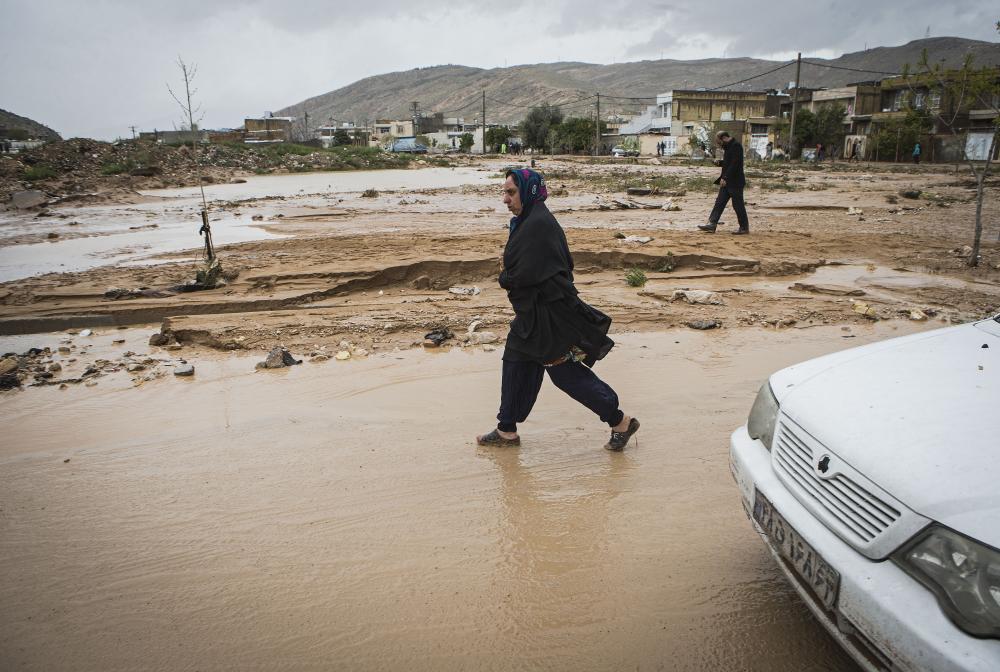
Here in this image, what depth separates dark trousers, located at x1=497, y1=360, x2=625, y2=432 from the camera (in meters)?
3.41

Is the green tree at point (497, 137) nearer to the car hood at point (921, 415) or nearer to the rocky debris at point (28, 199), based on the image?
the rocky debris at point (28, 199)

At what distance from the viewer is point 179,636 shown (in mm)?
2322

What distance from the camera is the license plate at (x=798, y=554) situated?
5.75 feet

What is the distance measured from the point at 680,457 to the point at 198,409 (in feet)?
10.8

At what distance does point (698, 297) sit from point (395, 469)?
4.40m

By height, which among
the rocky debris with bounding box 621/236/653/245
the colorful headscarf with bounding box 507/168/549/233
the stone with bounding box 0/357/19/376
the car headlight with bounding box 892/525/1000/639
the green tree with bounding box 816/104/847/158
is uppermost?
the green tree with bounding box 816/104/847/158

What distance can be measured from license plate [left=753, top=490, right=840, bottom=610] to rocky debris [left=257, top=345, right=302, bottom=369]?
4.05m

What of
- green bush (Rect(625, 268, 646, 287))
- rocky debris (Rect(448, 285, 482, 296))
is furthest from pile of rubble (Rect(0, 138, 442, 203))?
green bush (Rect(625, 268, 646, 287))

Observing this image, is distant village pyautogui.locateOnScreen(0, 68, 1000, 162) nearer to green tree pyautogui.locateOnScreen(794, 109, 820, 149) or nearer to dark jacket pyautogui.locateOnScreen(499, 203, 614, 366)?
green tree pyautogui.locateOnScreen(794, 109, 820, 149)

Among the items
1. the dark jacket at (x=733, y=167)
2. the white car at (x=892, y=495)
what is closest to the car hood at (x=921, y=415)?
the white car at (x=892, y=495)

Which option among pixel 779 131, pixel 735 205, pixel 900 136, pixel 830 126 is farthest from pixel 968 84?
pixel 779 131

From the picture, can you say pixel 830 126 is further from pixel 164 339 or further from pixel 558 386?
pixel 558 386

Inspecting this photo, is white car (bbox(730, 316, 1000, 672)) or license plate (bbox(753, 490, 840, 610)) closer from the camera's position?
white car (bbox(730, 316, 1000, 672))

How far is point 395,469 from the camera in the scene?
3523mm
